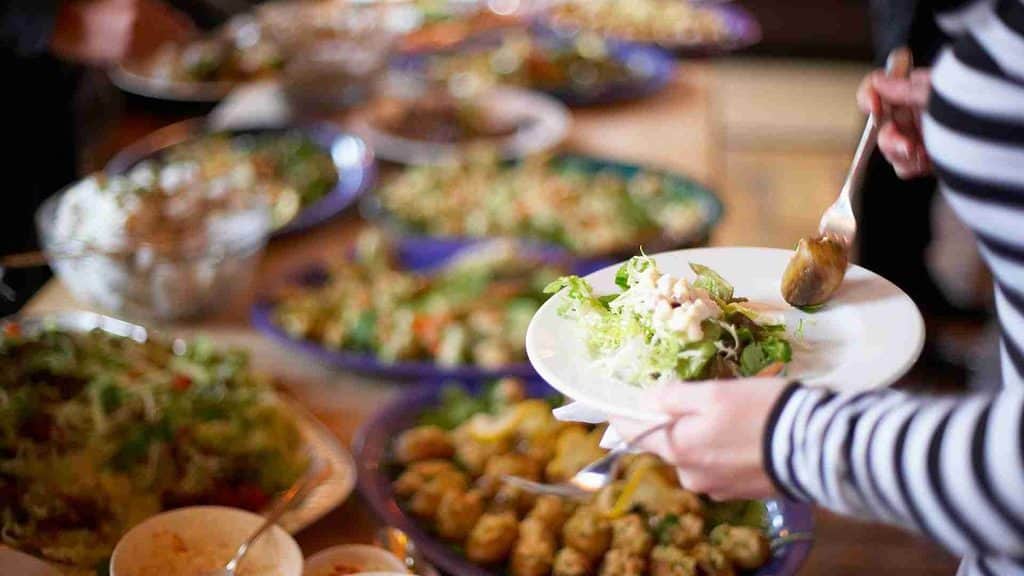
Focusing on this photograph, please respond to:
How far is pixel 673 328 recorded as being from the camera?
0.83 metres

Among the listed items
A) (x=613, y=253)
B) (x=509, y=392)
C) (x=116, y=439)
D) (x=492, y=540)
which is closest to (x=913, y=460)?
(x=492, y=540)

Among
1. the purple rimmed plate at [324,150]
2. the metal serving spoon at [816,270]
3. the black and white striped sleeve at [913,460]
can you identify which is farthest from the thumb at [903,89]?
the purple rimmed plate at [324,150]

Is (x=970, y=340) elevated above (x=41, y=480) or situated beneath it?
situated beneath

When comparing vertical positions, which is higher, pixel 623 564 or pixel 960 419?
pixel 960 419

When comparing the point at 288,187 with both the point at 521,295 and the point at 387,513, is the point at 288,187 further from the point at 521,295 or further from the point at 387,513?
the point at 387,513

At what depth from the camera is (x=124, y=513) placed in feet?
3.76

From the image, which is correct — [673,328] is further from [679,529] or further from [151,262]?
[151,262]

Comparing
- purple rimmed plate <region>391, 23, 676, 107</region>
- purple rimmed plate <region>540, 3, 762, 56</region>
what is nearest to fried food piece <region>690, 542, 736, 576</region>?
purple rimmed plate <region>391, 23, 676, 107</region>

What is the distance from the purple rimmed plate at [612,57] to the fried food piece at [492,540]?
191cm

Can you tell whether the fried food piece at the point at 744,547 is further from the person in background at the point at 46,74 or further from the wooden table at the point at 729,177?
the person in background at the point at 46,74

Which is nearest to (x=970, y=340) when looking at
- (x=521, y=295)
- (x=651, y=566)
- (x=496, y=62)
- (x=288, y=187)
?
(x=496, y=62)

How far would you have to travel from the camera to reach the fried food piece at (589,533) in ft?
3.79

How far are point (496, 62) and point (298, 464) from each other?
2.08m

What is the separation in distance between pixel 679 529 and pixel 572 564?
131 mm
